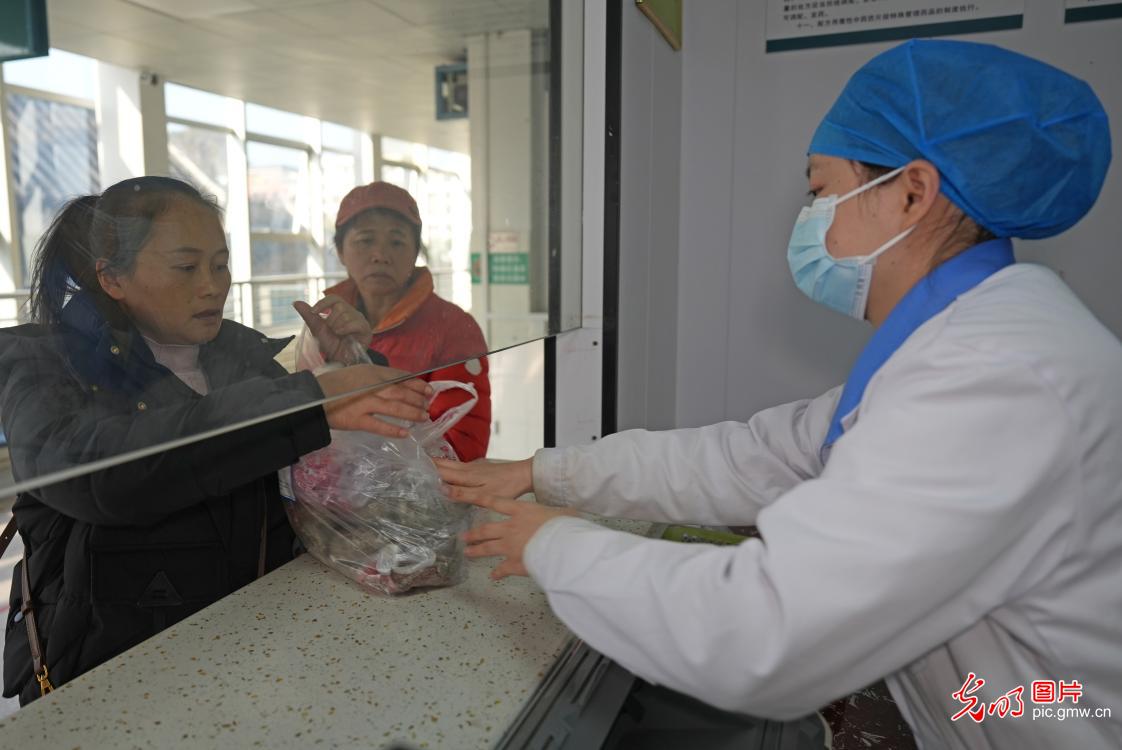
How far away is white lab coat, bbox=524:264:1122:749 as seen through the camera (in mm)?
624

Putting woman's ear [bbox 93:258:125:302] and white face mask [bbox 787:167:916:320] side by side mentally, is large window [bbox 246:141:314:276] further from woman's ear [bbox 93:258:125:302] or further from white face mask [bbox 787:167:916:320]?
white face mask [bbox 787:167:916:320]

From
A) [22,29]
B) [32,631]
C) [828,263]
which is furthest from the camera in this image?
[32,631]

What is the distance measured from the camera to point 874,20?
2.12 m

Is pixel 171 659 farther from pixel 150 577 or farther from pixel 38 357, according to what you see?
pixel 38 357

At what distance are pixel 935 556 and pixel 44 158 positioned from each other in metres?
0.81

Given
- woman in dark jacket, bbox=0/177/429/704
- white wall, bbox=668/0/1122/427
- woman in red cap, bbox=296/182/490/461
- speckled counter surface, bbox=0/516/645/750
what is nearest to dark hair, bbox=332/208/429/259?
woman in red cap, bbox=296/182/490/461

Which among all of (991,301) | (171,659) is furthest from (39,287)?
(991,301)

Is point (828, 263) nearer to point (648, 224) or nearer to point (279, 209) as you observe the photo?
point (279, 209)

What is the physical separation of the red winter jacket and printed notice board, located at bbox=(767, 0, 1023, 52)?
4.68 feet

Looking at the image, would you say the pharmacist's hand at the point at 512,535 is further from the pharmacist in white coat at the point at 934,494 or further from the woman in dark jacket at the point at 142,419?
the woman in dark jacket at the point at 142,419

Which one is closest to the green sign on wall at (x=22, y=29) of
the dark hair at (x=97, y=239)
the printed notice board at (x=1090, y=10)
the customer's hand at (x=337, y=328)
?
the dark hair at (x=97, y=239)

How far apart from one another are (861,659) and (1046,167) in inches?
23.5

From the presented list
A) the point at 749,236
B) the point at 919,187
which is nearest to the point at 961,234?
the point at 919,187

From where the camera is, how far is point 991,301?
763 millimetres
